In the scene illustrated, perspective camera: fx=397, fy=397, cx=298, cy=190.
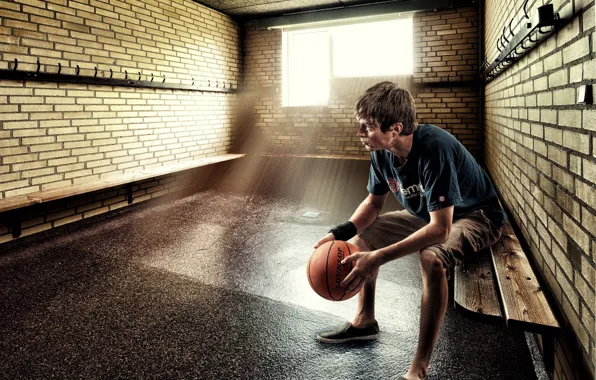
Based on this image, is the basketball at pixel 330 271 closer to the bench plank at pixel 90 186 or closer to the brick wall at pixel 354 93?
the bench plank at pixel 90 186

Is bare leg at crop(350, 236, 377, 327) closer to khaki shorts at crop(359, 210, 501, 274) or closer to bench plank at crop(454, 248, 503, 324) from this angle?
khaki shorts at crop(359, 210, 501, 274)

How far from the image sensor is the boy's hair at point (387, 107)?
2.13 meters

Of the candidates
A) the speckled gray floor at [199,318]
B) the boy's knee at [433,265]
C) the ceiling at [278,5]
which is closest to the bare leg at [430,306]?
the boy's knee at [433,265]

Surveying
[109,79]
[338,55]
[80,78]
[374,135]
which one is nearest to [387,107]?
[374,135]

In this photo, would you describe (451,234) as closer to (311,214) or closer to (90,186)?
(311,214)

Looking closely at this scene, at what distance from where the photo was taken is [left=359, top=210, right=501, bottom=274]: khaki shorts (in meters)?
2.06

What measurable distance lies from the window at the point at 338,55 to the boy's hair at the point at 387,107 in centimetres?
571

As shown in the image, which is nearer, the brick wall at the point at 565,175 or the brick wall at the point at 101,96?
the brick wall at the point at 565,175

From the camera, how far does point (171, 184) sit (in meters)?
7.12

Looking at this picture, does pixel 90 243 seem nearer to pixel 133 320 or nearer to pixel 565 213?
pixel 133 320

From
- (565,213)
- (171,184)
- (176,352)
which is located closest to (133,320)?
(176,352)

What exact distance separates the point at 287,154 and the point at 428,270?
6494 millimetres

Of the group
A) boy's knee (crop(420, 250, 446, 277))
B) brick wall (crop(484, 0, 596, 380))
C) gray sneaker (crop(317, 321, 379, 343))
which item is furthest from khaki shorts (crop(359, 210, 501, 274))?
gray sneaker (crop(317, 321, 379, 343))

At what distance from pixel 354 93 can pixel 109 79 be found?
4371 mm
